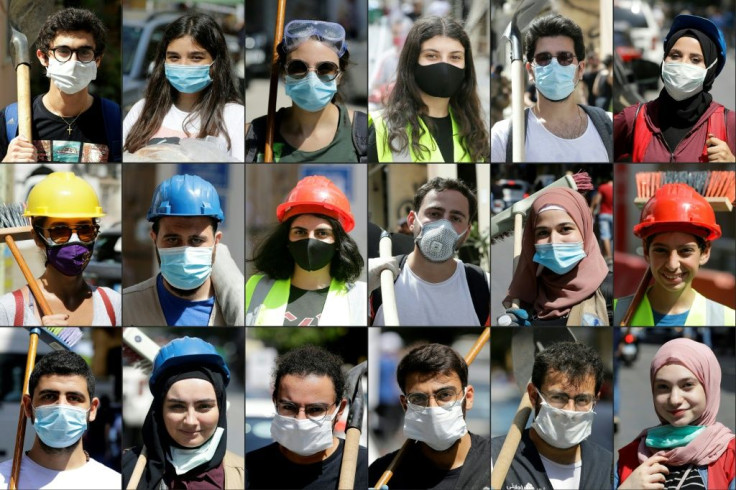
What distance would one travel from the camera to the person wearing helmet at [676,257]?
5.87m

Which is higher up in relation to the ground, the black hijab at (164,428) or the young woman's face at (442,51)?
the young woman's face at (442,51)

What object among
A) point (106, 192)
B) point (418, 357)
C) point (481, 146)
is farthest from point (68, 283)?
point (481, 146)

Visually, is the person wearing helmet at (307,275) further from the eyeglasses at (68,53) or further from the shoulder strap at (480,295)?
the eyeglasses at (68,53)

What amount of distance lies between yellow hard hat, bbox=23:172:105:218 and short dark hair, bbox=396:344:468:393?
1.63 meters

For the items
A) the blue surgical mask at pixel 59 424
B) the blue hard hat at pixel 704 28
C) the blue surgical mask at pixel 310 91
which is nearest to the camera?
the blue surgical mask at pixel 59 424

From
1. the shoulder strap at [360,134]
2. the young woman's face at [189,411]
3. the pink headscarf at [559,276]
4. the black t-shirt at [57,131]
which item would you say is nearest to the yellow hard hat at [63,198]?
the black t-shirt at [57,131]

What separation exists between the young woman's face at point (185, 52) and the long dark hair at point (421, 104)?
37.2 inches

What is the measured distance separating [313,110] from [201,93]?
0.55 m

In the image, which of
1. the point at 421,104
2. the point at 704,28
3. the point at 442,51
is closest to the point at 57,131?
the point at 421,104

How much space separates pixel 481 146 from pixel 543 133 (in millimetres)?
313

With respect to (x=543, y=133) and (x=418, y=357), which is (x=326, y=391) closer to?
(x=418, y=357)

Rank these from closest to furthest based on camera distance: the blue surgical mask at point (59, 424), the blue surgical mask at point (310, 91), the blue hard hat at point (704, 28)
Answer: the blue surgical mask at point (59, 424) < the blue surgical mask at point (310, 91) < the blue hard hat at point (704, 28)

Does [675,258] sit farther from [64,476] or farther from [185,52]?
[64,476]

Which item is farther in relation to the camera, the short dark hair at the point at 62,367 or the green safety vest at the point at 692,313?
the green safety vest at the point at 692,313
